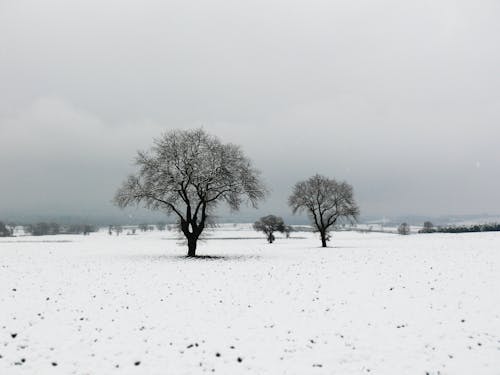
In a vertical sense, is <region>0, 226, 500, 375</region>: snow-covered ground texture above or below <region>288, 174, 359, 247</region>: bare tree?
below

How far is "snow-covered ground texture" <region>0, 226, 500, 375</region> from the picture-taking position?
9.80 m

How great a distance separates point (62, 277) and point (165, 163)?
14.6 meters

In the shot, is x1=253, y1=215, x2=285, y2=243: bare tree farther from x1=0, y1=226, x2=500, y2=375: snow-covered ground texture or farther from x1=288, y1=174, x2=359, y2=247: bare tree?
x1=0, y1=226, x2=500, y2=375: snow-covered ground texture

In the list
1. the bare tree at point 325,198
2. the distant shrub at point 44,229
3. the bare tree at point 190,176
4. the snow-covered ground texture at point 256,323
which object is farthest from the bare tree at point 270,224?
the distant shrub at point 44,229

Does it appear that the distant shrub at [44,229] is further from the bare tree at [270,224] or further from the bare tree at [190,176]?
the bare tree at [190,176]

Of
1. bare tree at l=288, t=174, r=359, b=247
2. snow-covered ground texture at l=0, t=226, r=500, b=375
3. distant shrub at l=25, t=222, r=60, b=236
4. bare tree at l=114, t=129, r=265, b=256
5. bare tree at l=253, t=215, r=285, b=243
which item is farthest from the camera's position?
distant shrub at l=25, t=222, r=60, b=236

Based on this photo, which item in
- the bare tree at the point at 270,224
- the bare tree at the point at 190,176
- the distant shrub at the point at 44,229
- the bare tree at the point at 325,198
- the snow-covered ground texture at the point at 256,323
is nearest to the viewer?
the snow-covered ground texture at the point at 256,323

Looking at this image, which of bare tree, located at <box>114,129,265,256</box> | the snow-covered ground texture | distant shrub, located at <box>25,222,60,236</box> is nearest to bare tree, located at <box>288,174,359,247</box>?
bare tree, located at <box>114,129,265,256</box>

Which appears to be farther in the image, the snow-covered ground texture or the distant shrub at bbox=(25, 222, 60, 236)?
the distant shrub at bbox=(25, 222, 60, 236)

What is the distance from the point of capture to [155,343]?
11.2m

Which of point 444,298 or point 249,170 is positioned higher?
point 249,170

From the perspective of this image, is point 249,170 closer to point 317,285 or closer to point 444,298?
point 317,285

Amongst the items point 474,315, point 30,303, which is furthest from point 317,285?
point 30,303

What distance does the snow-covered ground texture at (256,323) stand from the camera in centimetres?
980
